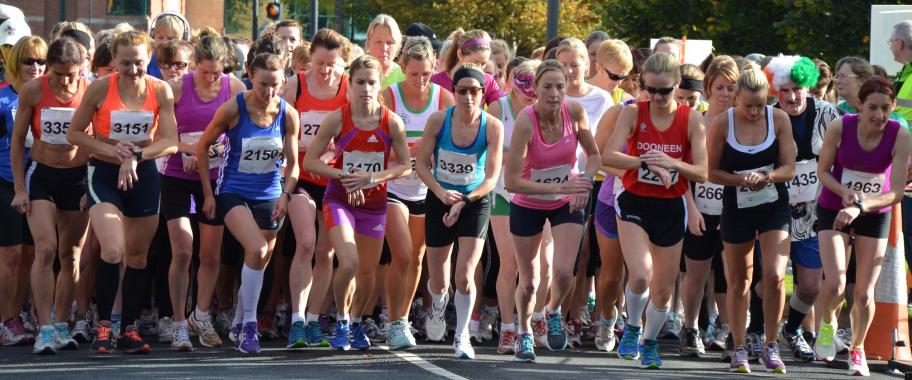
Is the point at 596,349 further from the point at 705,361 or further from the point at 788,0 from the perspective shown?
the point at 788,0

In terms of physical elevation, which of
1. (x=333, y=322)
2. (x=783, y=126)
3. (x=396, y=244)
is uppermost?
(x=783, y=126)

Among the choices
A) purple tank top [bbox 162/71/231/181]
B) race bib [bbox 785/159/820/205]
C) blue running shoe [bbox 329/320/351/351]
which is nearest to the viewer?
blue running shoe [bbox 329/320/351/351]

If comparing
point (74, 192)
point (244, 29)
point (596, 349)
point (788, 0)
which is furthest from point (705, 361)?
point (244, 29)

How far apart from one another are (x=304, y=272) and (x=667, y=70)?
2.74 meters

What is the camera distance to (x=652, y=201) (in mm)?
9977

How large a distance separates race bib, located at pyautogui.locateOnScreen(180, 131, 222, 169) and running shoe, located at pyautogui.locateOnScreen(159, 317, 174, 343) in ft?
3.77

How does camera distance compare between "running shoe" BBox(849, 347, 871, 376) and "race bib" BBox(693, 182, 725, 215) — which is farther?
"race bib" BBox(693, 182, 725, 215)

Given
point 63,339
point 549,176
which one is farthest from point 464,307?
point 63,339

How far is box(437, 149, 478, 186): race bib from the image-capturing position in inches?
408

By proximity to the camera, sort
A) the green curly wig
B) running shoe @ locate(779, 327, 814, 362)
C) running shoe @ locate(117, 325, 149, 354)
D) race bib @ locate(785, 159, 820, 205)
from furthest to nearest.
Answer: running shoe @ locate(779, 327, 814, 362), race bib @ locate(785, 159, 820, 205), running shoe @ locate(117, 325, 149, 354), the green curly wig

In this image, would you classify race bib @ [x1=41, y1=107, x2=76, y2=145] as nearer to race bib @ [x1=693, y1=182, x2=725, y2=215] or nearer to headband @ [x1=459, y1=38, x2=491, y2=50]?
headband @ [x1=459, y1=38, x2=491, y2=50]

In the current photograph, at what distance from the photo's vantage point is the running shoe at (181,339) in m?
10.6

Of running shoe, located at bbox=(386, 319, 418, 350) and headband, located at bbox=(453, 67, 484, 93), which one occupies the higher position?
headband, located at bbox=(453, 67, 484, 93)

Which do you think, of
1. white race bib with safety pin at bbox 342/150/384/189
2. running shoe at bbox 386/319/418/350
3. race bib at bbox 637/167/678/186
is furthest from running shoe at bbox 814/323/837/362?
white race bib with safety pin at bbox 342/150/384/189
